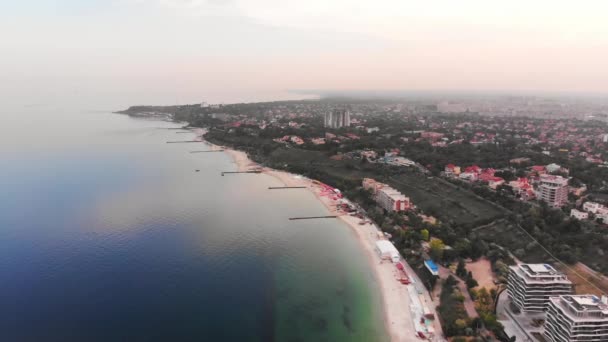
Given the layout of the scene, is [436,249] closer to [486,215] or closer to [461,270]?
[461,270]

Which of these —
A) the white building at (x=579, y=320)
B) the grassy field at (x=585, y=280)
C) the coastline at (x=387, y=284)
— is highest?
the white building at (x=579, y=320)

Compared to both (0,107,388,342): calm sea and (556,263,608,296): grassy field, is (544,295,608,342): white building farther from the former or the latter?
(0,107,388,342): calm sea

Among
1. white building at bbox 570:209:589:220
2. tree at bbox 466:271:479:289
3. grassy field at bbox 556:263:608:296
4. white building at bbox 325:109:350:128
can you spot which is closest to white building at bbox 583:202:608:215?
white building at bbox 570:209:589:220

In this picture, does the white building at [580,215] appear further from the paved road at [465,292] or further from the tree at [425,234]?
the paved road at [465,292]

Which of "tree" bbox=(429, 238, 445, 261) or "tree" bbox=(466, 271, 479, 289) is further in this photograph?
"tree" bbox=(429, 238, 445, 261)

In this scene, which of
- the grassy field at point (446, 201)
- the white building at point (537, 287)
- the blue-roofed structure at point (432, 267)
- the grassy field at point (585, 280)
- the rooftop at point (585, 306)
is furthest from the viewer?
the grassy field at point (446, 201)

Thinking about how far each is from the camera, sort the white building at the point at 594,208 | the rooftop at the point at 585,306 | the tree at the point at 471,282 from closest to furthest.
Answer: the rooftop at the point at 585,306
the tree at the point at 471,282
the white building at the point at 594,208

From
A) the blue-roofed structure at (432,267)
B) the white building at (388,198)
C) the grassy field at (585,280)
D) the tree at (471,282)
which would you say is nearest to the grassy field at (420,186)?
the white building at (388,198)
